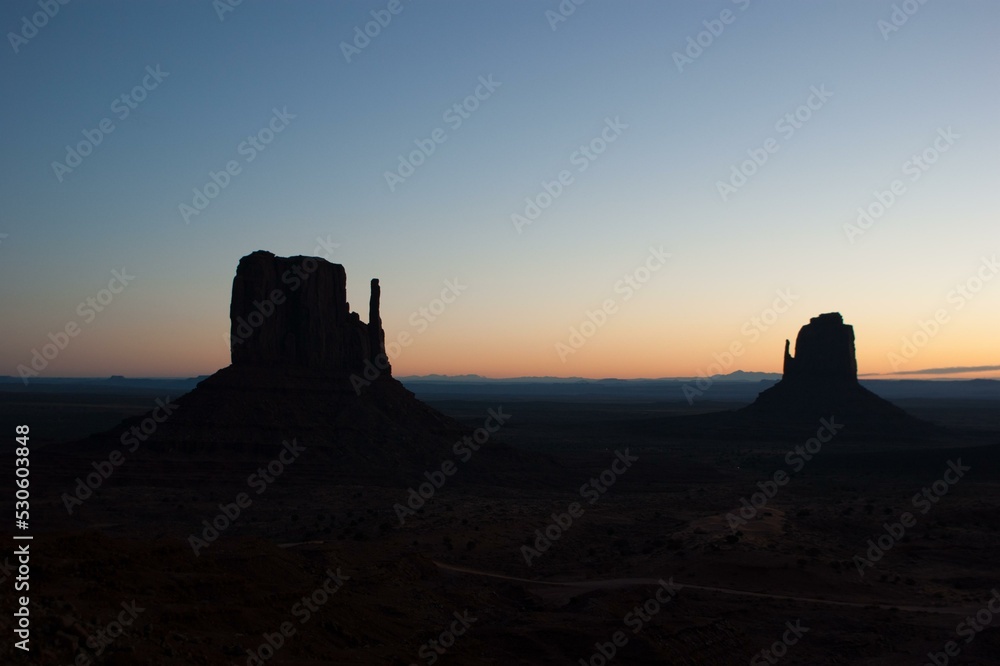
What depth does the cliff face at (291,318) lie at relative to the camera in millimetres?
65375

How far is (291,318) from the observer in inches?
2625

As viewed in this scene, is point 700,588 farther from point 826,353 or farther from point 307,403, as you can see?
point 826,353

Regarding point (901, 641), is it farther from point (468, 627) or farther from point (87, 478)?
point (87, 478)

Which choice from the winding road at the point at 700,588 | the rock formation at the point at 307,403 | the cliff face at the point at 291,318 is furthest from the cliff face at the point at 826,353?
the winding road at the point at 700,588

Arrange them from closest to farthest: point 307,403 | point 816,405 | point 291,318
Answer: point 307,403 → point 291,318 → point 816,405

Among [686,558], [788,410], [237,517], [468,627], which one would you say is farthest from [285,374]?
[788,410]

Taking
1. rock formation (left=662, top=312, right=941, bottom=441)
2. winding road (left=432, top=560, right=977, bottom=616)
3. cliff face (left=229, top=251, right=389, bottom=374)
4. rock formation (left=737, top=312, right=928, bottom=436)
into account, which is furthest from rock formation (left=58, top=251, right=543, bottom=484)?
rock formation (left=737, top=312, right=928, bottom=436)

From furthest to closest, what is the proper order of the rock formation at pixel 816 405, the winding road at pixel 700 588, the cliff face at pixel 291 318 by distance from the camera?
the rock formation at pixel 816 405, the cliff face at pixel 291 318, the winding road at pixel 700 588

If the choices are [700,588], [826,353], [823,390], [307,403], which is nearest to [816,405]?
[823,390]

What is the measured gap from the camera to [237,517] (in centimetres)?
4319

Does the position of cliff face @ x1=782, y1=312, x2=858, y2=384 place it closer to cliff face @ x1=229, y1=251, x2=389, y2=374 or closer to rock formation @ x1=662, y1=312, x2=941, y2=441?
rock formation @ x1=662, y1=312, x2=941, y2=441

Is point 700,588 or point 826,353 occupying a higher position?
point 826,353

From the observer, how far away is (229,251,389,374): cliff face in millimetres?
65375

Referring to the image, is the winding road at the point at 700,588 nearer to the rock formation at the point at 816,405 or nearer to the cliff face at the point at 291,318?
the cliff face at the point at 291,318
